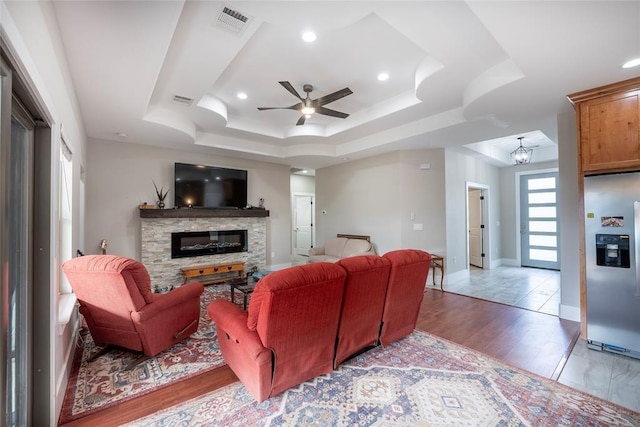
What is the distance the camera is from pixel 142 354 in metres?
2.65

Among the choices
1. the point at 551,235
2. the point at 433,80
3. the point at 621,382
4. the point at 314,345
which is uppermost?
the point at 433,80

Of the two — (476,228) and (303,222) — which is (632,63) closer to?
(476,228)

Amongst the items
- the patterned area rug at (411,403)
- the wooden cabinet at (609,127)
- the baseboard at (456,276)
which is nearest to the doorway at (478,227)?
the baseboard at (456,276)

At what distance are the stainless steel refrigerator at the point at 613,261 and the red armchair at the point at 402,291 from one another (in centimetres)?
177

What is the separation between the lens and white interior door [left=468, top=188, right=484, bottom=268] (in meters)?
7.27

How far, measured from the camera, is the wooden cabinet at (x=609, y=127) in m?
2.67

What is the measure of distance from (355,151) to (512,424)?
15.6 ft

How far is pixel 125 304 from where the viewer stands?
2350 millimetres

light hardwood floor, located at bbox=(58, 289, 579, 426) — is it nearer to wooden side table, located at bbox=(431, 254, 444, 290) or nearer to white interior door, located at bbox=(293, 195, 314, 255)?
wooden side table, located at bbox=(431, 254, 444, 290)

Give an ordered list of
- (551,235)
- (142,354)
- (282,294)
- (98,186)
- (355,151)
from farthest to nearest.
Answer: (551,235) → (355,151) → (98,186) → (142,354) → (282,294)

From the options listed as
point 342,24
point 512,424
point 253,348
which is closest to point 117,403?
point 253,348

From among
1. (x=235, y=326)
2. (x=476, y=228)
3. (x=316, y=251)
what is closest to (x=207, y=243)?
(x=316, y=251)

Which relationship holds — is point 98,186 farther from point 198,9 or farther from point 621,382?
point 621,382

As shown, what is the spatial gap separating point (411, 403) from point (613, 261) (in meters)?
2.57
